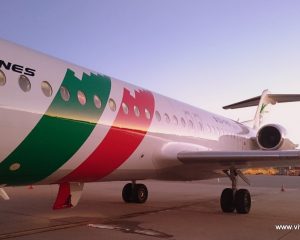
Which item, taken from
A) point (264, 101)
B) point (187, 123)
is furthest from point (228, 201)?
A: point (264, 101)

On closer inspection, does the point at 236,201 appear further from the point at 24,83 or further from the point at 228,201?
the point at 24,83

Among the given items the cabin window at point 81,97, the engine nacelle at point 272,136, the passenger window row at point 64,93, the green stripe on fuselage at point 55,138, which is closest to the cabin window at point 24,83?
the passenger window row at point 64,93

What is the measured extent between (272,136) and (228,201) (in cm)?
384

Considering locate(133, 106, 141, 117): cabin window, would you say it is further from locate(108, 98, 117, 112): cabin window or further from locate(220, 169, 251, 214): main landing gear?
locate(220, 169, 251, 214): main landing gear

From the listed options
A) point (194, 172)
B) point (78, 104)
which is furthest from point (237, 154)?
Result: point (78, 104)

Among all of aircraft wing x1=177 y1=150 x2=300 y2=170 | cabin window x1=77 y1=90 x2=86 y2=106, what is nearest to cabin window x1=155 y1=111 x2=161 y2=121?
aircraft wing x1=177 y1=150 x2=300 y2=170

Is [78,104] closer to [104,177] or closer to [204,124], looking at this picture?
[104,177]

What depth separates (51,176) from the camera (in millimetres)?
6805

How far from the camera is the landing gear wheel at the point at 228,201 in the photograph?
446 inches

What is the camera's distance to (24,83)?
236 inches

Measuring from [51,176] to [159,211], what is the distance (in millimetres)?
5065

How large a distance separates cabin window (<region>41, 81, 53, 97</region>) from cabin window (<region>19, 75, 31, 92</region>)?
11.7 inches

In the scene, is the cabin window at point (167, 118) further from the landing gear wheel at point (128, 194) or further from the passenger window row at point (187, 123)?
the landing gear wheel at point (128, 194)

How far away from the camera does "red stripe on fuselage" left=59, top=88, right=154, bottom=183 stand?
24.2ft
